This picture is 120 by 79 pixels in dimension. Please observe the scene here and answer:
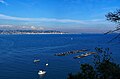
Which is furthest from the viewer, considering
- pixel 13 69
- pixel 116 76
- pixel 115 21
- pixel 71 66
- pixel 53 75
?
pixel 71 66

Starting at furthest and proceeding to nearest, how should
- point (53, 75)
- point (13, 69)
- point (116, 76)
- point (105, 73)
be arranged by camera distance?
point (13, 69)
point (53, 75)
point (105, 73)
point (116, 76)

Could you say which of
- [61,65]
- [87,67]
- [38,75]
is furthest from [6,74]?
[87,67]

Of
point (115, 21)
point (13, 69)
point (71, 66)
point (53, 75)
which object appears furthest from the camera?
point (71, 66)

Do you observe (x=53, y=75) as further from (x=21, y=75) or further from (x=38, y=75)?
(x=21, y=75)

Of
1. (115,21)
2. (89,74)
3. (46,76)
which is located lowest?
(46,76)

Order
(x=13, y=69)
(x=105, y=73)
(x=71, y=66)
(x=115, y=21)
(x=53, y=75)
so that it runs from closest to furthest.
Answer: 1. (x=115, y=21)
2. (x=105, y=73)
3. (x=53, y=75)
4. (x=13, y=69)
5. (x=71, y=66)

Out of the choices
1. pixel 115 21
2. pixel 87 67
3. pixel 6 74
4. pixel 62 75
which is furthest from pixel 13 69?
pixel 115 21

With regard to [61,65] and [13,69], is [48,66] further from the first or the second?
[13,69]

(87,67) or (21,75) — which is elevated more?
(87,67)

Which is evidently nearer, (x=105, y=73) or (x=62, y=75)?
(x=105, y=73)
